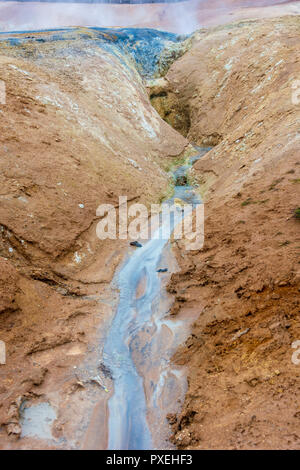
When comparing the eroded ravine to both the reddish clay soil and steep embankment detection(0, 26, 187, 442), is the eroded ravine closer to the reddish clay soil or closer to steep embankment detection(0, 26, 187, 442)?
the reddish clay soil

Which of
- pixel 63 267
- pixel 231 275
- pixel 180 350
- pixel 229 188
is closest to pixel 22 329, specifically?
pixel 63 267

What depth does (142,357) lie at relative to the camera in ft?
17.8

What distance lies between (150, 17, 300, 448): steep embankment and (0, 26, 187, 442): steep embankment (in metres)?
1.76

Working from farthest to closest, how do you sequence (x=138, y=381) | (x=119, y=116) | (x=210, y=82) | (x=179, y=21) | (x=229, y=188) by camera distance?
1. (x=179, y=21)
2. (x=210, y=82)
3. (x=119, y=116)
4. (x=229, y=188)
5. (x=138, y=381)

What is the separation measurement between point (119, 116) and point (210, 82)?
5815 millimetres

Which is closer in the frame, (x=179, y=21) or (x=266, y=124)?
(x=266, y=124)

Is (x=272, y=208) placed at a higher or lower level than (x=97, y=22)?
lower

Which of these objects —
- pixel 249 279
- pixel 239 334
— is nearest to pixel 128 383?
pixel 239 334

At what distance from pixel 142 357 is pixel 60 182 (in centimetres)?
476

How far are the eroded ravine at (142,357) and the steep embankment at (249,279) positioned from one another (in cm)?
26

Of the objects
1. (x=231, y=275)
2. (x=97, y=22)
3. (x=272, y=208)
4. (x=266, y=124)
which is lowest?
(x=231, y=275)
